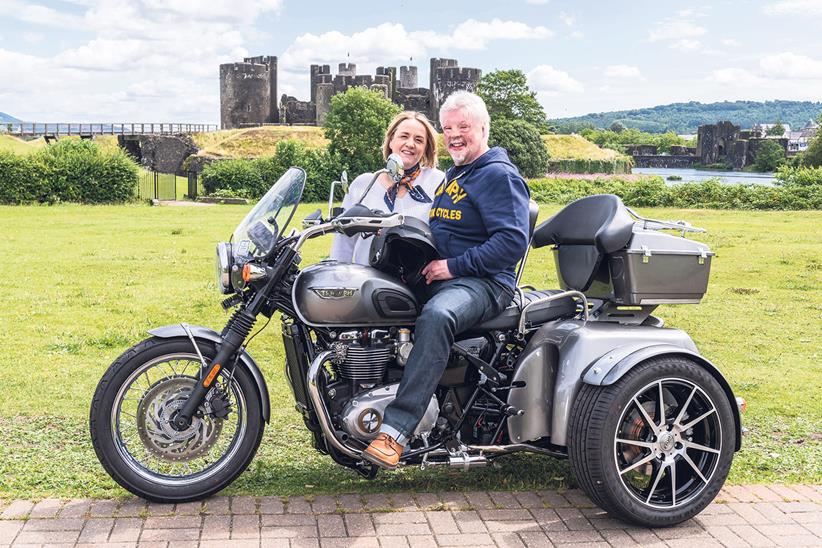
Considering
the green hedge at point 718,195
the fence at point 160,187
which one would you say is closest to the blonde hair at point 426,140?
the green hedge at point 718,195

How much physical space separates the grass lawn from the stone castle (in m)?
68.7

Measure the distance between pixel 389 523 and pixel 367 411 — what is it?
0.52m

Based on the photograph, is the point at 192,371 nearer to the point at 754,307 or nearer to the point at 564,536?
the point at 564,536

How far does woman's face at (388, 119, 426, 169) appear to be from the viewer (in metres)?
5.59

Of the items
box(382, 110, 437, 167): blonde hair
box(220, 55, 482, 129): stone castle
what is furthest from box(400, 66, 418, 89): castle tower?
box(382, 110, 437, 167): blonde hair

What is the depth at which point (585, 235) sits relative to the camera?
4688 mm

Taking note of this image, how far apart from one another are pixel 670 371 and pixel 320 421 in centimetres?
168

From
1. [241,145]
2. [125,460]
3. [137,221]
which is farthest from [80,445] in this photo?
[241,145]

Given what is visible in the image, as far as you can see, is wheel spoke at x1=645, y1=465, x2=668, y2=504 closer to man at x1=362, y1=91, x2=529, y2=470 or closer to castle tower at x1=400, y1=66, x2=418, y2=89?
man at x1=362, y1=91, x2=529, y2=470

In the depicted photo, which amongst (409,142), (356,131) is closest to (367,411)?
(409,142)

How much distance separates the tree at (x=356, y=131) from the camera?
54.8 m

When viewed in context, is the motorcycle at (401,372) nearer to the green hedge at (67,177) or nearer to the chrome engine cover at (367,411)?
the chrome engine cover at (367,411)

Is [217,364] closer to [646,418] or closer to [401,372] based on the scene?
[401,372]

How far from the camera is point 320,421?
424cm
